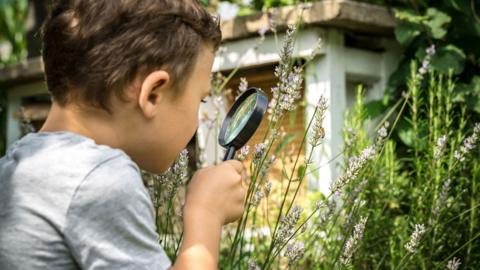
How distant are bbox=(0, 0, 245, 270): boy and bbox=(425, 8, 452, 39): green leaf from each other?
5.67ft

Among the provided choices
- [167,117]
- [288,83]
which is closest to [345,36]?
[288,83]

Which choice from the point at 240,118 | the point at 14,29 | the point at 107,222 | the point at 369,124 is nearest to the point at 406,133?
the point at 369,124

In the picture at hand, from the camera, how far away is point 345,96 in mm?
3400

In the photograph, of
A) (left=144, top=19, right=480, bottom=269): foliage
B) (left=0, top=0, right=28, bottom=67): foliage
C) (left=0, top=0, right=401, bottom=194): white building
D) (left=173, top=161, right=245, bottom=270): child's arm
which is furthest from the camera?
(left=0, top=0, right=28, bottom=67): foliage

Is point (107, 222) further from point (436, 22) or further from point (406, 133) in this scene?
point (436, 22)

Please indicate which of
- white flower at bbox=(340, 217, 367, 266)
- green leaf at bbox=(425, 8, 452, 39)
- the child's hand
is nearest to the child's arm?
the child's hand

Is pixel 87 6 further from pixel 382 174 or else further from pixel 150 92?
pixel 382 174

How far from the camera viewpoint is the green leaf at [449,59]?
313 cm

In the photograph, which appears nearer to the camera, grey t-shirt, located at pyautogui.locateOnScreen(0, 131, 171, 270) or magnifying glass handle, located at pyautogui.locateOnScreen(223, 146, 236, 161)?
grey t-shirt, located at pyautogui.locateOnScreen(0, 131, 171, 270)

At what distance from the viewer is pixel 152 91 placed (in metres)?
1.54

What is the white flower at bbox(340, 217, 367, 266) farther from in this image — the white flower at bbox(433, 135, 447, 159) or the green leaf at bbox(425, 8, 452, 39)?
the green leaf at bbox(425, 8, 452, 39)

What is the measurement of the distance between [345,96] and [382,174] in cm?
58

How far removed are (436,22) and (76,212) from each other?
2.18m

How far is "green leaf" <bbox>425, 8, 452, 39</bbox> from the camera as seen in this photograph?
10.6ft
